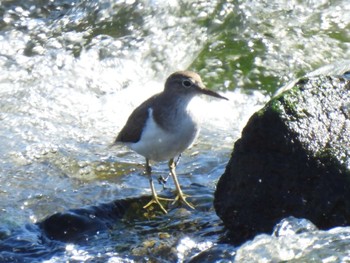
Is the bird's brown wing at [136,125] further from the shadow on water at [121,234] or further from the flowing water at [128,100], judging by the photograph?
the shadow on water at [121,234]

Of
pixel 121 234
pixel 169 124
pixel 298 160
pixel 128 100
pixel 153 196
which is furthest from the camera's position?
pixel 128 100

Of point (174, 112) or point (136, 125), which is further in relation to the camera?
point (136, 125)

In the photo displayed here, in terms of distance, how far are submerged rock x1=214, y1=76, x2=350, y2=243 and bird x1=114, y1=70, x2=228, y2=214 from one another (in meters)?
1.12

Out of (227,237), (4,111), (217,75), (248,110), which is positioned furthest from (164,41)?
(227,237)

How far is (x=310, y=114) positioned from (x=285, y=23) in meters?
5.58

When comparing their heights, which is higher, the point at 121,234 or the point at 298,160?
the point at 298,160

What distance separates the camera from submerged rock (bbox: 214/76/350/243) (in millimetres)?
5871

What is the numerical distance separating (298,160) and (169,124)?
167cm

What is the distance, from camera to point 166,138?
23.9 feet

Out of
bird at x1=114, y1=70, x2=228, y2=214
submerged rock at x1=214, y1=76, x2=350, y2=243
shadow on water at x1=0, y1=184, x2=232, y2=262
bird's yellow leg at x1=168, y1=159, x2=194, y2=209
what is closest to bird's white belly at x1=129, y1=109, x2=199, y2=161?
bird at x1=114, y1=70, x2=228, y2=214

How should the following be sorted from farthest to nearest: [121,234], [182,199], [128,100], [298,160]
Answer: [128,100]
[182,199]
[121,234]
[298,160]

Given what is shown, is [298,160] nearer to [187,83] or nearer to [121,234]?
[121,234]

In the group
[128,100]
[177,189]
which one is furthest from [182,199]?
[128,100]

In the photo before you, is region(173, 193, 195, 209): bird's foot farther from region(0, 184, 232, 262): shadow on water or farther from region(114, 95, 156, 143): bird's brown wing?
region(114, 95, 156, 143): bird's brown wing
